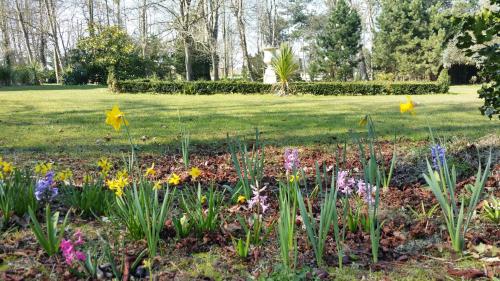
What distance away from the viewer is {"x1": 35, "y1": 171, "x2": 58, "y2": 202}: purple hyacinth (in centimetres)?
234

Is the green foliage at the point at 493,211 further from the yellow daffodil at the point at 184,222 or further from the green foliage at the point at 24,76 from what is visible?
the green foliage at the point at 24,76

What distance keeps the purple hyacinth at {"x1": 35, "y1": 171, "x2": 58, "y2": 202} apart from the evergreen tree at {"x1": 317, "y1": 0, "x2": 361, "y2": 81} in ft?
99.4

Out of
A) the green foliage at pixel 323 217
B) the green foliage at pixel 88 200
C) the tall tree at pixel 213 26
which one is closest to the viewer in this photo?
the green foliage at pixel 323 217

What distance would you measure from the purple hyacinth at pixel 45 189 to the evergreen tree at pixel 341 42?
30302 mm

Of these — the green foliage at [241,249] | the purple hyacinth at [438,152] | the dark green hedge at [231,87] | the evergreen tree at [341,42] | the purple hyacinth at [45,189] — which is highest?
the evergreen tree at [341,42]

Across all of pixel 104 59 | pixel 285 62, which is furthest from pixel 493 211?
pixel 104 59

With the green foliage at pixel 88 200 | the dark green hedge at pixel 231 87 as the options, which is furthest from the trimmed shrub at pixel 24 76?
the green foliage at pixel 88 200

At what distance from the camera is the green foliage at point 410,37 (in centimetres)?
2956

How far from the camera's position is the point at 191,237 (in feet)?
7.24

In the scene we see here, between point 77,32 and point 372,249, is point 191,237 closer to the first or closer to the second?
point 372,249

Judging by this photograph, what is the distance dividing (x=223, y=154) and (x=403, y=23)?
29.2m

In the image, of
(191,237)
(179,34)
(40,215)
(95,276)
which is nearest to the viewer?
(95,276)

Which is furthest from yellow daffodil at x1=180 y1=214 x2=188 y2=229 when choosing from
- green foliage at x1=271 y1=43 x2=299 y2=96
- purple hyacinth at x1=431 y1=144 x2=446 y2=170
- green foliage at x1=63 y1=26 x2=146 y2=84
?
green foliage at x1=63 y1=26 x2=146 y2=84

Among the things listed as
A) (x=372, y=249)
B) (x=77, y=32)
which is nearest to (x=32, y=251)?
(x=372, y=249)
